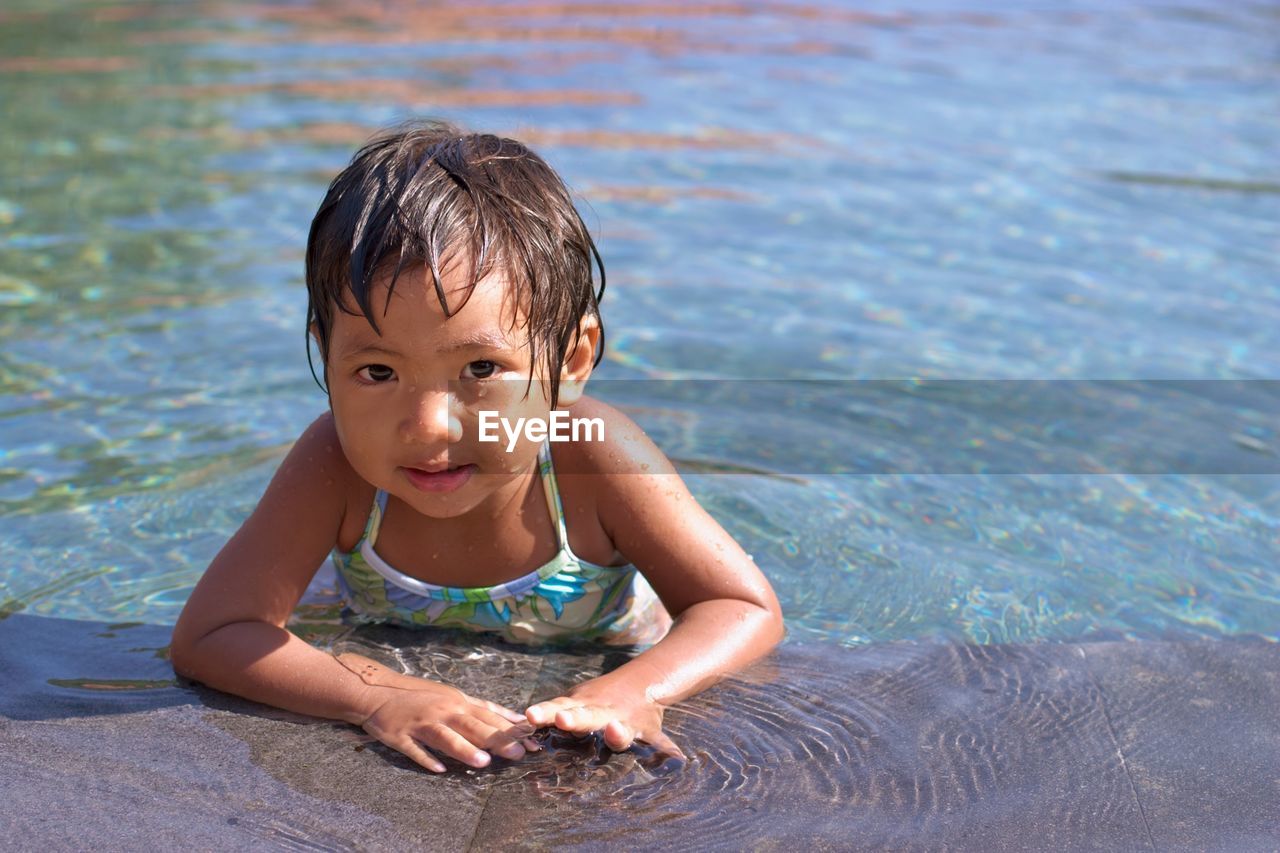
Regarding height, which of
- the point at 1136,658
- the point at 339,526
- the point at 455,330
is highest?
the point at 455,330

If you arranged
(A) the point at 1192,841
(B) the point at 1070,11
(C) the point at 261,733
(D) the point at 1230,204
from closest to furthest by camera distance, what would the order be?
(A) the point at 1192,841 < (C) the point at 261,733 < (D) the point at 1230,204 < (B) the point at 1070,11

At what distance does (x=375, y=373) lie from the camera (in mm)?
2602

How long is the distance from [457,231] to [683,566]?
0.87m

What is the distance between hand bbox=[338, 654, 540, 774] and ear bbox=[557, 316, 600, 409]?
621mm

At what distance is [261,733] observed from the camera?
8.98ft

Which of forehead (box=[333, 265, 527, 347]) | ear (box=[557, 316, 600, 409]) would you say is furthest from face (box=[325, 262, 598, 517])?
ear (box=[557, 316, 600, 409])

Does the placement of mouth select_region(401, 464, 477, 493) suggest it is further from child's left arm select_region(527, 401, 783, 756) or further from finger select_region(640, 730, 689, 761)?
finger select_region(640, 730, 689, 761)

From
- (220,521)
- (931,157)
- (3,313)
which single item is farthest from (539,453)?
(931,157)

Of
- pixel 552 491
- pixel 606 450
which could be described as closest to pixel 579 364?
pixel 606 450

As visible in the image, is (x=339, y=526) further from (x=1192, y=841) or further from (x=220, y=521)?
(x=1192, y=841)

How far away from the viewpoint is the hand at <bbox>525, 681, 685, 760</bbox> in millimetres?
2543

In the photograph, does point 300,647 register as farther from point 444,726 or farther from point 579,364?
point 579,364

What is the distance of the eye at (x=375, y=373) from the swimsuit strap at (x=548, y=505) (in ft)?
1.62

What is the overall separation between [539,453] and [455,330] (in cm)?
57
